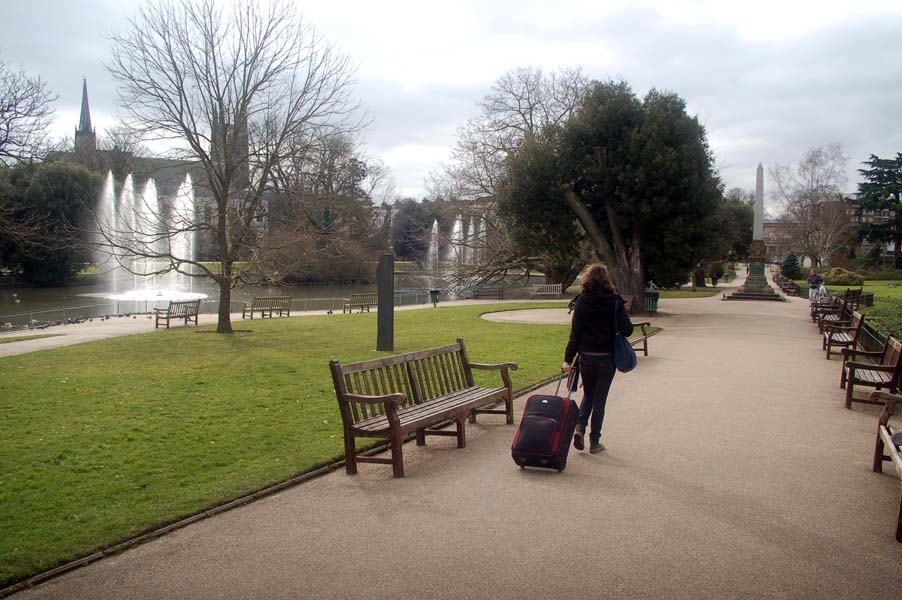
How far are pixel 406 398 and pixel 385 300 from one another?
8777 millimetres

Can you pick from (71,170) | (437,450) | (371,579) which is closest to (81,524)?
(371,579)

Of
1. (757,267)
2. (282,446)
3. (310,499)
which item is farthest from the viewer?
(757,267)

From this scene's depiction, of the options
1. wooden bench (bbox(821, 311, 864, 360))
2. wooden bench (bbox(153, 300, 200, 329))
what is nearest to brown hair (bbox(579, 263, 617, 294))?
wooden bench (bbox(821, 311, 864, 360))

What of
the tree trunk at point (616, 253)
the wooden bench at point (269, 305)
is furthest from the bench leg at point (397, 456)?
the wooden bench at point (269, 305)

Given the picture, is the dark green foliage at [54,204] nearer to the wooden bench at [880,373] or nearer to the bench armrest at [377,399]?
the bench armrest at [377,399]

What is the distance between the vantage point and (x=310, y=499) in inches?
218

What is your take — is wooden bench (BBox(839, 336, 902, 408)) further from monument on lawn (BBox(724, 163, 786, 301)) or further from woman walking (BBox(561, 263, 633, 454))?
monument on lawn (BBox(724, 163, 786, 301))

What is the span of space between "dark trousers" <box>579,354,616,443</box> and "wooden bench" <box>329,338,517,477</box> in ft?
3.97

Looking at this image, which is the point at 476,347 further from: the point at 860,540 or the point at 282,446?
the point at 860,540

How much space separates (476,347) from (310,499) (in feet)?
33.9

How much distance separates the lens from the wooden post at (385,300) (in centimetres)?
1494

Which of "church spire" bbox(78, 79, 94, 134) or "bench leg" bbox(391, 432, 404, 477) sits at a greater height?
"church spire" bbox(78, 79, 94, 134)

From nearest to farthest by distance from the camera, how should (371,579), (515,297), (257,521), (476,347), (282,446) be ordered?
(371,579) → (257,521) → (282,446) → (476,347) → (515,297)

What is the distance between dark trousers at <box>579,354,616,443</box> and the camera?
6648 millimetres
